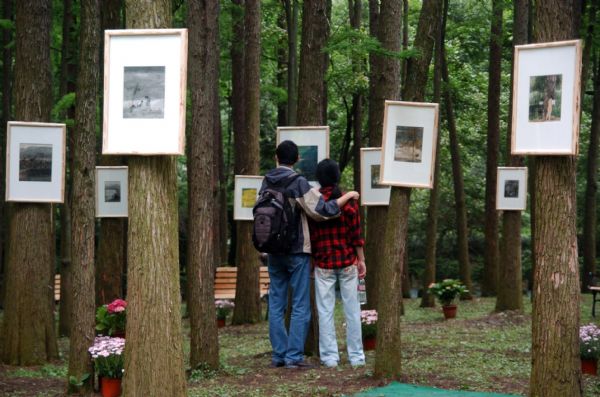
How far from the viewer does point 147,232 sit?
7262 mm

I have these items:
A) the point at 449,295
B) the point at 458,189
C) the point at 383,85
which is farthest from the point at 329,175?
the point at 458,189

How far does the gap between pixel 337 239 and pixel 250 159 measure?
8.18 metres

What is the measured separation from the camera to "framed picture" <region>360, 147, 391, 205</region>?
43.1 feet

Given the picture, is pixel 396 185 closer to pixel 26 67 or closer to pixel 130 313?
pixel 130 313

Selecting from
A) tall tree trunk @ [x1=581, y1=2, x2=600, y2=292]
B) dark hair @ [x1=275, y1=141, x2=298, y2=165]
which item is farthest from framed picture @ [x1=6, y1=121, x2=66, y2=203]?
tall tree trunk @ [x1=581, y1=2, x2=600, y2=292]

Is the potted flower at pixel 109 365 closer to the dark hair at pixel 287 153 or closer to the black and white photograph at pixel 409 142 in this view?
the dark hair at pixel 287 153

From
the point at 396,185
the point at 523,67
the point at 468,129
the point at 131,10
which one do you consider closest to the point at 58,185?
the point at 396,185

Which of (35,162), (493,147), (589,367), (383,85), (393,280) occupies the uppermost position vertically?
(383,85)

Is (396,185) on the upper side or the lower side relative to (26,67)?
lower

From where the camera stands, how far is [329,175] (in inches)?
442

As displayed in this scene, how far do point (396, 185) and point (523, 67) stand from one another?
7.01 feet

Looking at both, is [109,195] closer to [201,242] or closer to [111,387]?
[201,242]

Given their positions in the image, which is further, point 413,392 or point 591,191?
point 591,191

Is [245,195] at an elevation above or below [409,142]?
below
